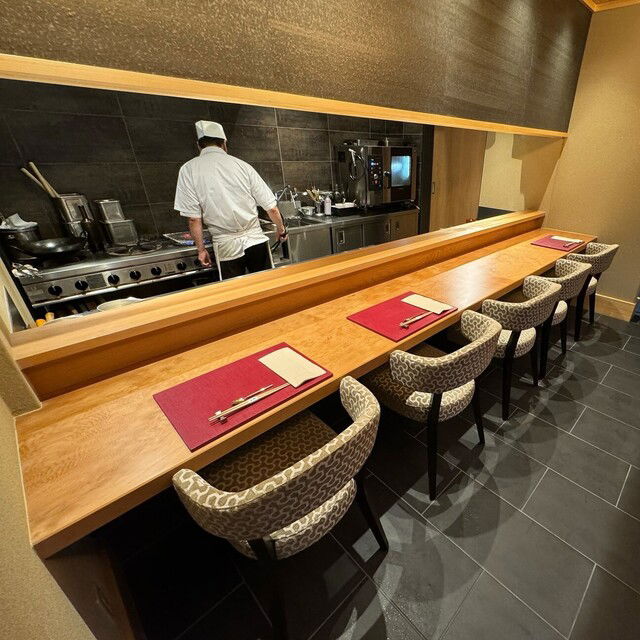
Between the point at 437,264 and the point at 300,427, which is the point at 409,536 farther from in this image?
the point at 437,264

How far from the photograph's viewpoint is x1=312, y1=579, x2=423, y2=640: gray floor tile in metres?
1.02

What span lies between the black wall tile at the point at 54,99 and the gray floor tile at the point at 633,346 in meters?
4.58

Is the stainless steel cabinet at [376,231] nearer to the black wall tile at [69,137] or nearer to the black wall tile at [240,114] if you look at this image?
the black wall tile at [240,114]

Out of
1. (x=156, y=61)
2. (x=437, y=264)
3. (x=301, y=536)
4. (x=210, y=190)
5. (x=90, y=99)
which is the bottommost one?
(x=301, y=536)

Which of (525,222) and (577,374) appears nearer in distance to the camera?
Result: (577,374)

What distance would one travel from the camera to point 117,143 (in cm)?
256

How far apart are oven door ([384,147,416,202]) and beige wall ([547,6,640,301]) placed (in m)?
1.56

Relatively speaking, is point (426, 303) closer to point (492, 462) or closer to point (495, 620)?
point (492, 462)

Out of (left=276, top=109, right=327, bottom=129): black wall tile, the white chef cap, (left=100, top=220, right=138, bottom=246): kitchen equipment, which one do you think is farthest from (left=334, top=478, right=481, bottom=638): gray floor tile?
(left=276, top=109, right=327, bottom=129): black wall tile

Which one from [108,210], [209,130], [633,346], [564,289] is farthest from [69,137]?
[633,346]

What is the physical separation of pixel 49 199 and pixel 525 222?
13.6ft

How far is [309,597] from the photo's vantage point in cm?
112

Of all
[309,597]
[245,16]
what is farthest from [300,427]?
[245,16]

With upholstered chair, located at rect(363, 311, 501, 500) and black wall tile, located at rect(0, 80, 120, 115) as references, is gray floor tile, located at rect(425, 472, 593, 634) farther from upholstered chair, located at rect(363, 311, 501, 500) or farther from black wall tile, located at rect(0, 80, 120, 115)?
black wall tile, located at rect(0, 80, 120, 115)
